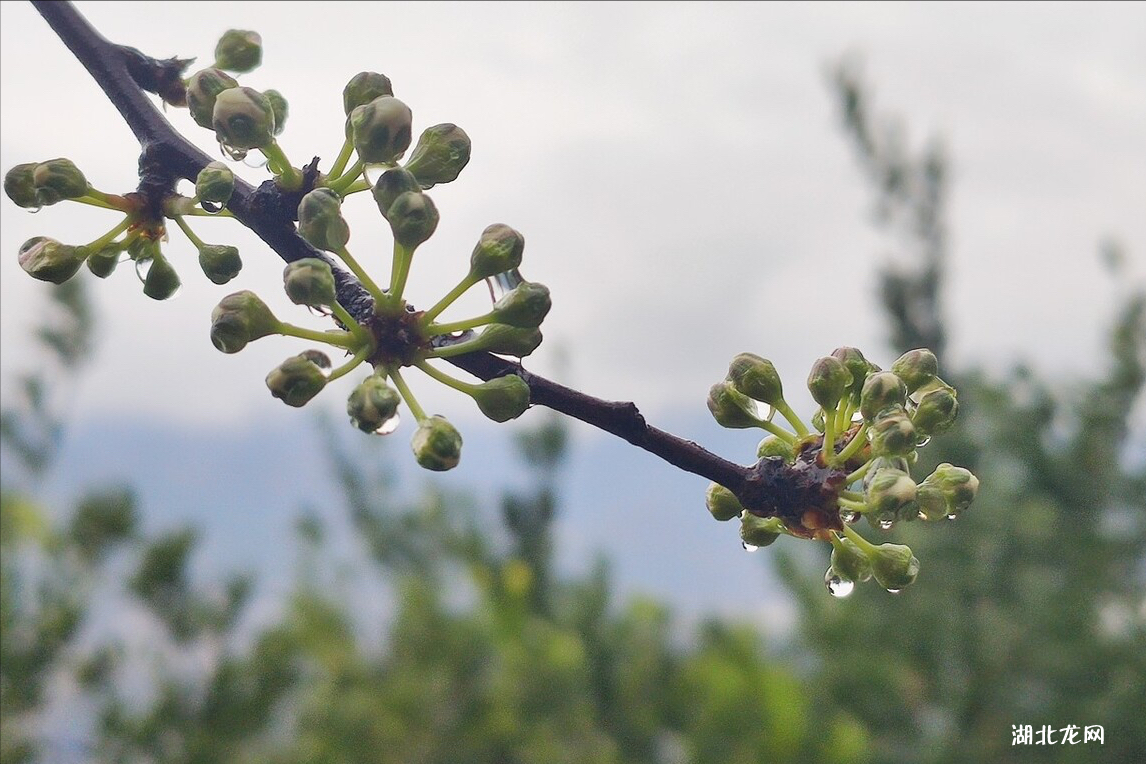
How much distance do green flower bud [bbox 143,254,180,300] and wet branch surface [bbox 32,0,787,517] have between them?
0.11m

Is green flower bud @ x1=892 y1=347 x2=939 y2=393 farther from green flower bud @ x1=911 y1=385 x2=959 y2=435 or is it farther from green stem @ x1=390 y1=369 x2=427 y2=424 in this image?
green stem @ x1=390 y1=369 x2=427 y2=424

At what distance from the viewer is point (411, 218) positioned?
92 cm

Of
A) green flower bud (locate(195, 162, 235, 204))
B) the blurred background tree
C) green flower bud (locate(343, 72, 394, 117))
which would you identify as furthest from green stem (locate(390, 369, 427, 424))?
the blurred background tree

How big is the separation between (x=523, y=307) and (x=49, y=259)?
0.53m

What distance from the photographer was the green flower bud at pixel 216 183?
971mm

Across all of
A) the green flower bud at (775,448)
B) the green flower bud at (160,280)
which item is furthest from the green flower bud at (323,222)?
the green flower bud at (775,448)

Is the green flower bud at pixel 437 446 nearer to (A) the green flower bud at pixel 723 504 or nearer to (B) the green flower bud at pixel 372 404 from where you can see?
(B) the green flower bud at pixel 372 404

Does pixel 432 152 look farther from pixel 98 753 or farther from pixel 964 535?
pixel 98 753

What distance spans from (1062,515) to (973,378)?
1.27 meters

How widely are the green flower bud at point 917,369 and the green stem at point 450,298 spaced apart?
54 centimetres

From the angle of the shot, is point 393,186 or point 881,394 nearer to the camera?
point 393,186

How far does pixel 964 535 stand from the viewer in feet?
26.0

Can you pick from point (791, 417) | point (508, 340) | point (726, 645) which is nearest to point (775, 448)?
point (791, 417)

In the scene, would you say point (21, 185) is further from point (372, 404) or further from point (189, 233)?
point (372, 404)
